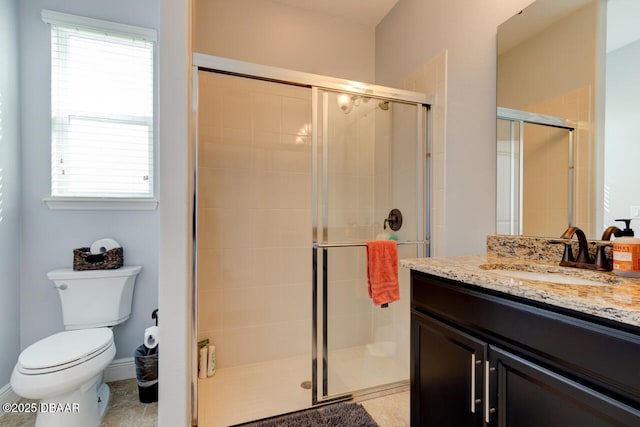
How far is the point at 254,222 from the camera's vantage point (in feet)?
7.23

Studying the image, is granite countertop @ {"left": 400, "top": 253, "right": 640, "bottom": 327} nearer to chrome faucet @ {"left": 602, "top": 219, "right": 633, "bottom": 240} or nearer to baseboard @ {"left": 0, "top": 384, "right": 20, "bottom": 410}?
chrome faucet @ {"left": 602, "top": 219, "right": 633, "bottom": 240}

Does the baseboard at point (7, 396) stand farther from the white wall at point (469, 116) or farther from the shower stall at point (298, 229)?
the white wall at point (469, 116)

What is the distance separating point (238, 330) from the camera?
219 cm

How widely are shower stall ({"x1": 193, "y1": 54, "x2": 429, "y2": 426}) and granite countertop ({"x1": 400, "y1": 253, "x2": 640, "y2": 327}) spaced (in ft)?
2.21

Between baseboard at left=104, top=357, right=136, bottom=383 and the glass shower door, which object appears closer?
the glass shower door

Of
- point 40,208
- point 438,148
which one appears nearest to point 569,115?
point 438,148

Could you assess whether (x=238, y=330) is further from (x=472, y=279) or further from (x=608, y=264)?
(x=608, y=264)

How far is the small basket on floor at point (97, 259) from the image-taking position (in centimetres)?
189

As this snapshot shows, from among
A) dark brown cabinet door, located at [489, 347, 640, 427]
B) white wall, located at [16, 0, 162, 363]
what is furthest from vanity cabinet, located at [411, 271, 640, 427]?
white wall, located at [16, 0, 162, 363]

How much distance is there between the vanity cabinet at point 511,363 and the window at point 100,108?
199 cm

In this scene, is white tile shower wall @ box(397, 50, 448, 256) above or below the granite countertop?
above

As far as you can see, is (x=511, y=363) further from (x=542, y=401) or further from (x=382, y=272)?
(x=382, y=272)

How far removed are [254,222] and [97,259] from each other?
1032 mm

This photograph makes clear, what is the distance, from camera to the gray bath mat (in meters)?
1.54
